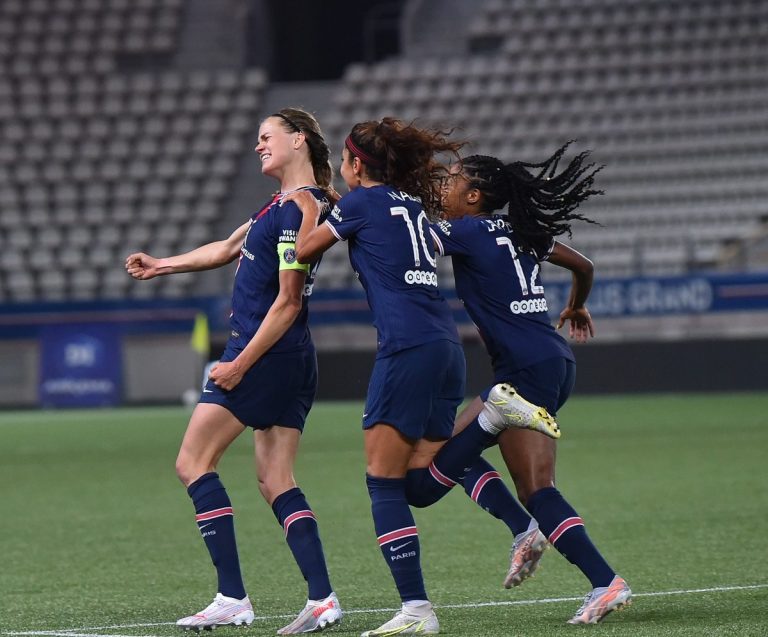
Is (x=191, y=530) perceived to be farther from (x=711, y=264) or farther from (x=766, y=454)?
(x=711, y=264)

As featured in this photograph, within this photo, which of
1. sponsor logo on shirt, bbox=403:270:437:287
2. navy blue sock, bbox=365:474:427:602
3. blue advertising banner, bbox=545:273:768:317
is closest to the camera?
navy blue sock, bbox=365:474:427:602

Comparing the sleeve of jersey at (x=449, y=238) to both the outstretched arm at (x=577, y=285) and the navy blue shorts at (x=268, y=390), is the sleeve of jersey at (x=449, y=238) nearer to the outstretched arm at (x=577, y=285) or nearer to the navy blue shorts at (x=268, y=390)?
the outstretched arm at (x=577, y=285)

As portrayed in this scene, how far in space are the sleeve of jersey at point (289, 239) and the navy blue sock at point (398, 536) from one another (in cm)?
83

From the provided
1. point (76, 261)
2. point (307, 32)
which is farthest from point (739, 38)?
point (76, 261)

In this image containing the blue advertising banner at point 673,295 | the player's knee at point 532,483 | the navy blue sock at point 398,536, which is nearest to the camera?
the navy blue sock at point 398,536

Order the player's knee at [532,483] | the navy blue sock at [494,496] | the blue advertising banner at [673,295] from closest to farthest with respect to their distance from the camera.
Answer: the player's knee at [532,483] → the navy blue sock at [494,496] → the blue advertising banner at [673,295]

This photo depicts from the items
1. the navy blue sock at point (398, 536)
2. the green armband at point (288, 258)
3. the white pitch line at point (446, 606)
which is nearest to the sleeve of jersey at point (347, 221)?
the green armband at point (288, 258)

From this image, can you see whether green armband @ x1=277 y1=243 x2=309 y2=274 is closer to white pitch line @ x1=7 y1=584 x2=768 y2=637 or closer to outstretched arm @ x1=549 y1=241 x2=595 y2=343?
outstretched arm @ x1=549 y1=241 x2=595 y2=343

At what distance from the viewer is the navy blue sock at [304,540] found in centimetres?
534

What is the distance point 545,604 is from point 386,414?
132 centimetres

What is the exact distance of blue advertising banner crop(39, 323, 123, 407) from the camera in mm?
23453

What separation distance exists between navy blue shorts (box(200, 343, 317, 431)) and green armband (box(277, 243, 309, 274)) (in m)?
0.35

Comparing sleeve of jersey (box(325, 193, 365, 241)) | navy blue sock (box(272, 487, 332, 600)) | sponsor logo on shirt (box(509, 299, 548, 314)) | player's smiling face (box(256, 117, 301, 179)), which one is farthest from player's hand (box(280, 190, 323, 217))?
navy blue sock (box(272, 487, 332, 600))

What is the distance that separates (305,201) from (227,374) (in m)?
0.72
